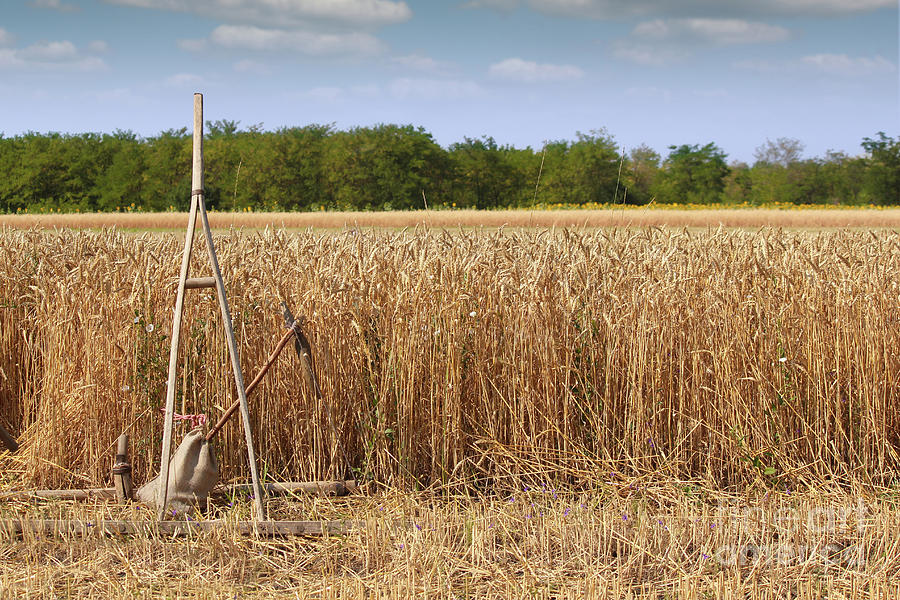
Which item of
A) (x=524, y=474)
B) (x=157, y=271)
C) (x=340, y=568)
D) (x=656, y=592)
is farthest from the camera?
(x=157, y=271)

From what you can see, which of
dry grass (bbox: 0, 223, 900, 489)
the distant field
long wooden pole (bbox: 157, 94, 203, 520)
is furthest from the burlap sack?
the distant field

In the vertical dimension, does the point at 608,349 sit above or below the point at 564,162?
below

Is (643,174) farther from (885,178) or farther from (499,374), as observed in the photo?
(499,374)

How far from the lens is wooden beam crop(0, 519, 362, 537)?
11.6 feet

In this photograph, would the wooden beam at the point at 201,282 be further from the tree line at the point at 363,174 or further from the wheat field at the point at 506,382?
the tree line at the point at 363,174

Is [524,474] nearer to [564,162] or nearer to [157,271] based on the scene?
[157,271]

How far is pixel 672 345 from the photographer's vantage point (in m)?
4.32

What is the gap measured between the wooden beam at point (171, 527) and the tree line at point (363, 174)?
3283 centimetres

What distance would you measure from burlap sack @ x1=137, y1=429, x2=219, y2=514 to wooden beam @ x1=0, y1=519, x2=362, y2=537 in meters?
0.14

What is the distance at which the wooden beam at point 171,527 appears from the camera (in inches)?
139

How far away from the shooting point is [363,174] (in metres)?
37.9

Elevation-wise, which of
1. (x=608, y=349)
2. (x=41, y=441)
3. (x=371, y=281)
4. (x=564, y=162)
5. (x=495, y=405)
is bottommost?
(x=41, y=441)

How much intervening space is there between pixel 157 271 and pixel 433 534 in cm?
236

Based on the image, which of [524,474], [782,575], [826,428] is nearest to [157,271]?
[524,474]
